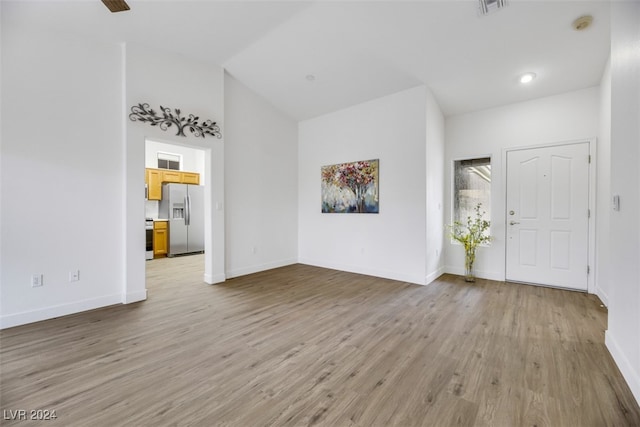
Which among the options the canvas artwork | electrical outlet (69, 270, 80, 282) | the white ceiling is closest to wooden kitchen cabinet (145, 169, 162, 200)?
the white ceiling

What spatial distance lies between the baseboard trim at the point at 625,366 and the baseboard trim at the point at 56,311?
15.7ft

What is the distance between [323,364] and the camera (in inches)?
80.7

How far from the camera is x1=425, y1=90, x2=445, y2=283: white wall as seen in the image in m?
4.15

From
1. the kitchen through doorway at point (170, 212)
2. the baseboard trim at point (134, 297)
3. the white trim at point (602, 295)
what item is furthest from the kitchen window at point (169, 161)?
the white trim at point (602, 295)

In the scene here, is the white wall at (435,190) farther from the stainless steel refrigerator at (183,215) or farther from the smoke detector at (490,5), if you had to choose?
the stainless steel refrigerator at (183,215)

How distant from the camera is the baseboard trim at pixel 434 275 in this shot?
412 cm

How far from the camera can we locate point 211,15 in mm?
3188

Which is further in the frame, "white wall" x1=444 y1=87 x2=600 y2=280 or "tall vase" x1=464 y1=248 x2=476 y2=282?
"tall vase" x1=464 y1=248 x2=476 y2=282

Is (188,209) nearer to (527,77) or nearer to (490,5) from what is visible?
(490,5)

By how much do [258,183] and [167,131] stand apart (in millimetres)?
1744

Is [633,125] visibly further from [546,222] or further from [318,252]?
[318,252]

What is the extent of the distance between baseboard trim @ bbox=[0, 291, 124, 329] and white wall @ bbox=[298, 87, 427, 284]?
334cm

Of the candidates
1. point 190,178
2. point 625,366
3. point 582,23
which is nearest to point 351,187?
point 582,23

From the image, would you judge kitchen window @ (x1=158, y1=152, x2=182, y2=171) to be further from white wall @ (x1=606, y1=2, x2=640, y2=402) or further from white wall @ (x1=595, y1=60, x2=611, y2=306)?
white wall @ (x1=595, y1=60, x2=611, y2=306)
